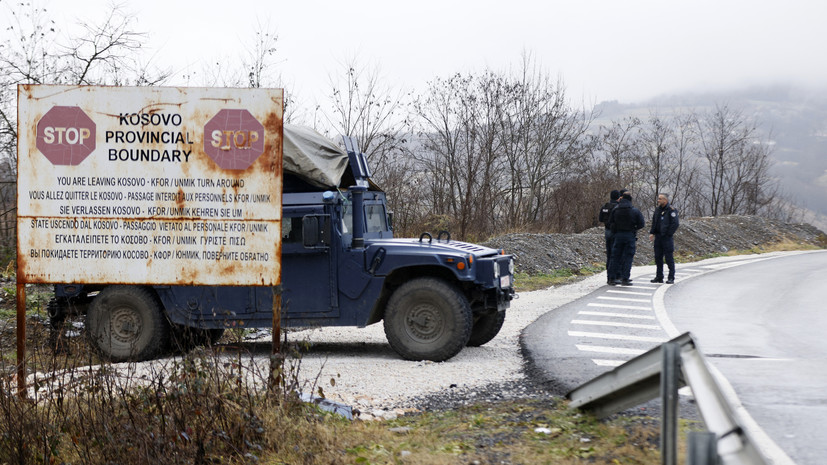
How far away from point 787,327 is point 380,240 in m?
5.97

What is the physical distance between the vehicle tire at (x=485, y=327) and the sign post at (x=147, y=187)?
4.10 meters

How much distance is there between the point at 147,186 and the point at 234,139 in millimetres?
828

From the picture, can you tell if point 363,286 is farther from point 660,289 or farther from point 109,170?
point 660,289

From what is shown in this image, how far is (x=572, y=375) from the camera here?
831 cm

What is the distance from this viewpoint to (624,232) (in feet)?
59.0

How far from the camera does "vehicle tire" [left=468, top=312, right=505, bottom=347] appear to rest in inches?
410

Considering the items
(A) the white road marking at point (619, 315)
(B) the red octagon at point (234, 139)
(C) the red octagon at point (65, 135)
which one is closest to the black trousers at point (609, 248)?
(A) the white road marking at point (619, 315)

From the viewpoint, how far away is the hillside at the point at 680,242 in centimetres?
2300

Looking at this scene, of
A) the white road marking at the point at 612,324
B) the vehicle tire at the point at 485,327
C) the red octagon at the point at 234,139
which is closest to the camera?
the red octagon at the point at 234,139

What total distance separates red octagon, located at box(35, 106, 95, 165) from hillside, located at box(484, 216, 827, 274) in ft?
51.5

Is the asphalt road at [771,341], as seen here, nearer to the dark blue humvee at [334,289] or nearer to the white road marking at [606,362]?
the white road marking at [606,362]

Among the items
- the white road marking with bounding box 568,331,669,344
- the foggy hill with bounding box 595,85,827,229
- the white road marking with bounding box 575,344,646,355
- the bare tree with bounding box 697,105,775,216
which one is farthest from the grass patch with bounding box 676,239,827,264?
the foggy hill with bounding box 595,85,827,229

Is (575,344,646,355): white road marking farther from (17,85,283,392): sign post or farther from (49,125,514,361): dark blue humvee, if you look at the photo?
(17,85,283,392): sign post

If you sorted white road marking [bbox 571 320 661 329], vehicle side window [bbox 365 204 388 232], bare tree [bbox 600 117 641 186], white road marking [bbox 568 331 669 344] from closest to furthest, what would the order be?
1. vehicle side window [bbox 365 204 388 232]
2. white road marking [bbox 568 331 669 344]
3. white road marking [bbox 571 320 661 329]
4. bare tree [bbox 600 117 641 186]
